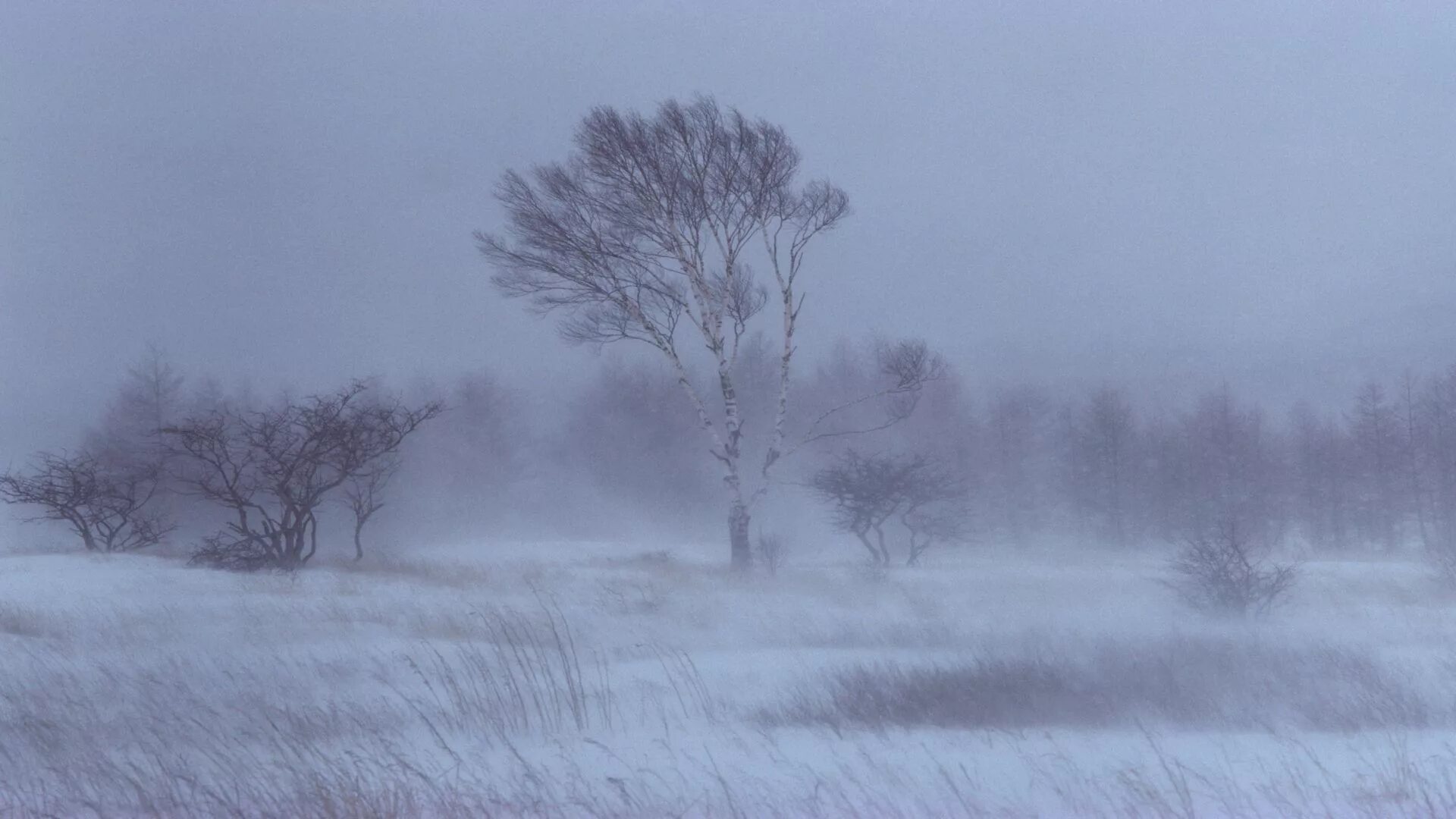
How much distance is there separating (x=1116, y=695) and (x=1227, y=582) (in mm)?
6530

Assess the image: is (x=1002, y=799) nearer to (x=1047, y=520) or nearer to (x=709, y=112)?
(x=709, y=112)

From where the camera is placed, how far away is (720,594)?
13570mm

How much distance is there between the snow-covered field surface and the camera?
15.8 ft

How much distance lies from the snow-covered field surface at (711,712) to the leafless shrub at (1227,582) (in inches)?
34.1

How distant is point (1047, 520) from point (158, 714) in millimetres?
28614

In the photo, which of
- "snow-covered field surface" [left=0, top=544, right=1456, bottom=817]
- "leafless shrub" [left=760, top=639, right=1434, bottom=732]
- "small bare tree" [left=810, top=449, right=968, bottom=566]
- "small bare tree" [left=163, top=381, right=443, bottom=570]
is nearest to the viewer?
"snow-covered field surface" [left=0, top=544, right=1456, bottom=817]

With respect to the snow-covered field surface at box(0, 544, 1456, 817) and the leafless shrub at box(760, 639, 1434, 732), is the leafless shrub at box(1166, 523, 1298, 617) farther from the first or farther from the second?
the leafless shrub at box(760, 639, 1434, 732)

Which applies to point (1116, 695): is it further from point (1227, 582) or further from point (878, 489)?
point (878, 489)

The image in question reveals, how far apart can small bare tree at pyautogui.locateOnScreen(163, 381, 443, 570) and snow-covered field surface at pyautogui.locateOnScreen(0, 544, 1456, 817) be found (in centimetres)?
575

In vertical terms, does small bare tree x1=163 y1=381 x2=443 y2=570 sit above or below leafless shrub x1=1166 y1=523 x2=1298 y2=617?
above

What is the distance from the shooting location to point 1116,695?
22.2ft

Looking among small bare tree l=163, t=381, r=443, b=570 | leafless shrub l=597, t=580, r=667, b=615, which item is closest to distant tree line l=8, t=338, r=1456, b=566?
small bare tree l=163, t=381, r=443, b=570

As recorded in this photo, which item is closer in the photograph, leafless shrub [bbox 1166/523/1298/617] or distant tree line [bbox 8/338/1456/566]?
leafless shrub [bbox 1166/523/1298/617]

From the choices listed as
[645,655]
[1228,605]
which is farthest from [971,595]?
[645,655]
